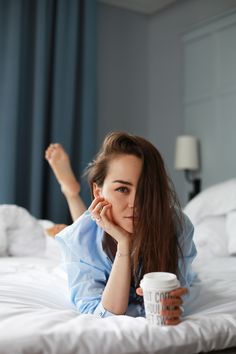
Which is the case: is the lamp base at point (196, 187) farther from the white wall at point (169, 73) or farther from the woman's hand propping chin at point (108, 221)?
the woman's hand propping chin at point (108, 221)

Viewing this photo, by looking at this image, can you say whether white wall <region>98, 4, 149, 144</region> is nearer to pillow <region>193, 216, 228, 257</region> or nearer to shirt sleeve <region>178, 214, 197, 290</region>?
pillow <region>193, 216, 228, 257</region>

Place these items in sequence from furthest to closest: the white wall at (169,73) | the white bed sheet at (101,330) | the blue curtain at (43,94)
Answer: the white wall at (169,73) < the blue curtain at (43,94) < the white bed sheet at (101,330)

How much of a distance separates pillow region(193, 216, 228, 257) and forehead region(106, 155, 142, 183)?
1118mm

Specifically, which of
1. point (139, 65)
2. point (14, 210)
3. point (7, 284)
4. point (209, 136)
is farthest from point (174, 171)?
point (7, 284)

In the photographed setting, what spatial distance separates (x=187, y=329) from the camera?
918 millimetres

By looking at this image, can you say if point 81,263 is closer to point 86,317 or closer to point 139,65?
point 86,317

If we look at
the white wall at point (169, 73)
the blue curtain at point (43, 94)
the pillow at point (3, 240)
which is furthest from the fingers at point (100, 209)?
the white wall at point (169, 73)

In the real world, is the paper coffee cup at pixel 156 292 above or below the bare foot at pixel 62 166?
below

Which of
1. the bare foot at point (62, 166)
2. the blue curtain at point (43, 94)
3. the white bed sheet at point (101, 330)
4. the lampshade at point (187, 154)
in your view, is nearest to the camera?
the white bed sheet at point (101, 330)

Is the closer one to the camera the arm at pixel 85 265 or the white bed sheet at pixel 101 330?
the white bed sheet at pixel 101 330

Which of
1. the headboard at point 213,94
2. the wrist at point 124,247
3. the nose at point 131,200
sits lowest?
the wrist at point 124,247

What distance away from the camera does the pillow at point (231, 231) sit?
6.70ft

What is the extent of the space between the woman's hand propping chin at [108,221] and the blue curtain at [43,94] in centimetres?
180

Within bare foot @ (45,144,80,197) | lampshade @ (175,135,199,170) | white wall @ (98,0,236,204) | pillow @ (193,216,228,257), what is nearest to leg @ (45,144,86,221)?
bare foot @ (45,144,80,197)
